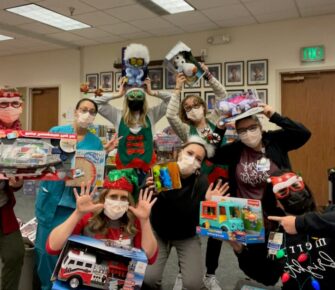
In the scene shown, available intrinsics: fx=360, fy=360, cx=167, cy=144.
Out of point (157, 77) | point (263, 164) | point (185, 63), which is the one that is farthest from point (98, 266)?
point (157, 77)

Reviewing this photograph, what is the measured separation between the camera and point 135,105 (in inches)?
104

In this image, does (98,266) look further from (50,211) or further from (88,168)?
(50,211)

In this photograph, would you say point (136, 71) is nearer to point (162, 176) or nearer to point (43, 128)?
point (162, 176)

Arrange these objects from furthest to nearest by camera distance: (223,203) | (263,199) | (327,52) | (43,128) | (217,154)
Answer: (43,128), (327,52), (217,154), (263,199), (223,203)

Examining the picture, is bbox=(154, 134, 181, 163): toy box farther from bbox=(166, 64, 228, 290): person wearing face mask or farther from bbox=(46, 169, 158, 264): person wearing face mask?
bbox=(46, 169, 158, 264): person wearing face mask

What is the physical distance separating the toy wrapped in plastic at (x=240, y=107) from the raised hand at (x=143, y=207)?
2.25ft

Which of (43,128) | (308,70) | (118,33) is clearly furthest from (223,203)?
(43,128)

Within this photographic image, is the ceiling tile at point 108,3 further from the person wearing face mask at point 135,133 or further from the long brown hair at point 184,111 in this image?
the long brown hair at point 184,111

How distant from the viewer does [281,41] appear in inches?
210

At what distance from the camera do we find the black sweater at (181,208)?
7.33 ft

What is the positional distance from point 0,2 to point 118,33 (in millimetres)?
1904

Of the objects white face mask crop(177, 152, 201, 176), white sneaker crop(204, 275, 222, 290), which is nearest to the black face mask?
white face mask crop(177, 152, 201, 176)

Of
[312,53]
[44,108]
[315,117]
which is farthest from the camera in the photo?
[44,108]

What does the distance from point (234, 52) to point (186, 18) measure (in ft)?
3.24
